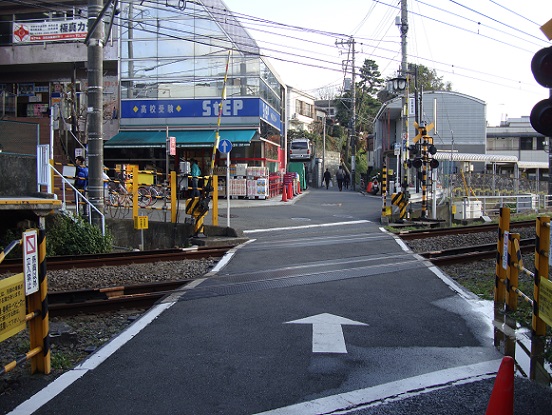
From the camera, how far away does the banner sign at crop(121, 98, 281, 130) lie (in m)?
26.6

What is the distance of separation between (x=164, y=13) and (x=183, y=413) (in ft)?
84.2

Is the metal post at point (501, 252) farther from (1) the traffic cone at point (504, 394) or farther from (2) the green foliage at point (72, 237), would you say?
(2) the green foliage at point (72, 237)

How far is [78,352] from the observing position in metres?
5.82

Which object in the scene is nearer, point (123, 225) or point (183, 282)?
point (183, 282)

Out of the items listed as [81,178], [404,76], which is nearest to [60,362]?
[81,178]

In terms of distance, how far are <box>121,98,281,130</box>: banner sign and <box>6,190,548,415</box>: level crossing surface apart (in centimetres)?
1750

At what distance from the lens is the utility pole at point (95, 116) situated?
13008mm

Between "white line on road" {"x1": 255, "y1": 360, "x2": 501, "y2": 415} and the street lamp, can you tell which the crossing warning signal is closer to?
"white line on road" {"x1": 255, "y1": 360, "x2": 501, "y2": 415}

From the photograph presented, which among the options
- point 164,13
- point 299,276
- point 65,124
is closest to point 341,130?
point 164,13

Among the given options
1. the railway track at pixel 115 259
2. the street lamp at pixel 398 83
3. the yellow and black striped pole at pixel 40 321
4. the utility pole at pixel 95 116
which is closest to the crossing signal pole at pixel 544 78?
the yellow and black striped pole at pixel 40 321

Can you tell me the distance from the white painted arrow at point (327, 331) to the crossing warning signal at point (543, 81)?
A: 9.51 ft

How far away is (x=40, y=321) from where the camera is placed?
4.92 m

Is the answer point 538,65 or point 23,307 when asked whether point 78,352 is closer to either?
point 23,307

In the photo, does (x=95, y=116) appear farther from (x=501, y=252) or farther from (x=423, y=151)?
(x=423, y=151)
